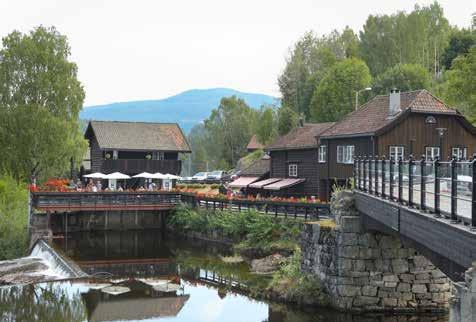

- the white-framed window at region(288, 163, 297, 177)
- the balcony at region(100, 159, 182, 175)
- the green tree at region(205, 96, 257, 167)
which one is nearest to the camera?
the white-framed window at region(288, 163, 297, 177)

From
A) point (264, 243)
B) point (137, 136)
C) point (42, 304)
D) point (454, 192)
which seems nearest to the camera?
point (454, 192)

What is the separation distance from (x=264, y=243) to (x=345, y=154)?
10.3 m

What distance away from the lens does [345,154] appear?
40.0 m

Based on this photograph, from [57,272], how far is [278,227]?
11.7 m

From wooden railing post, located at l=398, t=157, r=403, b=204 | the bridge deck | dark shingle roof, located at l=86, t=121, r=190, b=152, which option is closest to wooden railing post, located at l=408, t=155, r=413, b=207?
the bridge deck

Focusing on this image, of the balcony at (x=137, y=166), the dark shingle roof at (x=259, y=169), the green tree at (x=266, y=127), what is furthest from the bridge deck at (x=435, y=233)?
the green tree at (x=266, y=127)

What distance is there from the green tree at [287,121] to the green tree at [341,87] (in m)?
6.79

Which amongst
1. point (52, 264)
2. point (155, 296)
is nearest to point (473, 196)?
point (155, 296)

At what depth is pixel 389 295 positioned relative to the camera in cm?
1961

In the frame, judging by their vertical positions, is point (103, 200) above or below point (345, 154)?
below

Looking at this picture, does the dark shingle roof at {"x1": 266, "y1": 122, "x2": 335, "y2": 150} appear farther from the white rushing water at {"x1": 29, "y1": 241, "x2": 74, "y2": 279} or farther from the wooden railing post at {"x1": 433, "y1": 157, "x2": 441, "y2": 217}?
the wooden railing post at {"x1": 433, "y1": 157, "x2": 441, "y2": 217}

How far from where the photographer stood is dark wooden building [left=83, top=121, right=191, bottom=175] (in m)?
57.3

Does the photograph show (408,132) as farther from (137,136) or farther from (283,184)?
(137,136)

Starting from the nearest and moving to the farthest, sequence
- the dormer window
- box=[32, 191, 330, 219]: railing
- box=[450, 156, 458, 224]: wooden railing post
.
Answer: box=[450, 156, 458, 224]: wooden railing post < box=[32, 191, 330, 219]: railing < the dormer window
